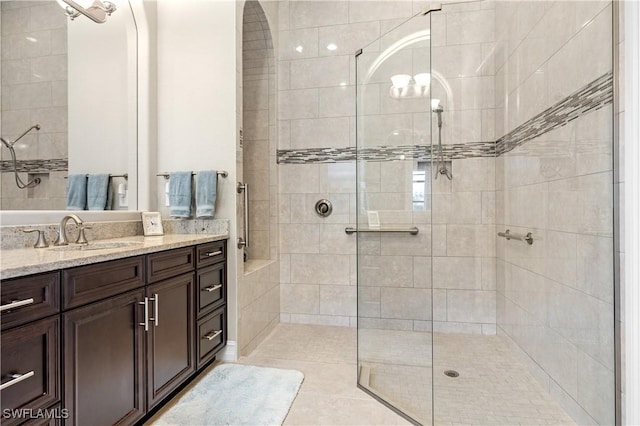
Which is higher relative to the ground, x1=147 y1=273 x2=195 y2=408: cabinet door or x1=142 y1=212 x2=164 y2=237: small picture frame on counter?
x1=142 y1=212 x2=164 y2=237: small picture frame on counter

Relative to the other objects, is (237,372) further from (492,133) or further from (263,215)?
(492,133)

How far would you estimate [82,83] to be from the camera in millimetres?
1993

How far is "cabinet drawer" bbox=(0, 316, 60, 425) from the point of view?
3.29 ft

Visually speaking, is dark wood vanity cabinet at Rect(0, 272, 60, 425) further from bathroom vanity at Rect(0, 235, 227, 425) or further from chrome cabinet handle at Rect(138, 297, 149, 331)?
chrome cabinet handle at Rect(138, 297, 149, 331)

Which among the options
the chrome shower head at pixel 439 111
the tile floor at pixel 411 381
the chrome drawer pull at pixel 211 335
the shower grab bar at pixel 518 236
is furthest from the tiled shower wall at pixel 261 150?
the shower grab bar at pixel 518 236

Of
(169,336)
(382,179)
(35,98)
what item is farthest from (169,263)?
(382,179)

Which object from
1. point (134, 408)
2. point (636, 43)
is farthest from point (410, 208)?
point (134, 408)

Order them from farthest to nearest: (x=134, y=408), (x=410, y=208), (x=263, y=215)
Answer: (x=263, y=215) < (x=410, y=208) < (x=134, y=408)

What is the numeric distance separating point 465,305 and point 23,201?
3.06 metres

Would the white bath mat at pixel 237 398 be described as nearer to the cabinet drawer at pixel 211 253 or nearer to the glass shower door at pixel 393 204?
the glass shower door at pixel 393 204

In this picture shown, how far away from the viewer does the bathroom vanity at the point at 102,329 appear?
3.46ft

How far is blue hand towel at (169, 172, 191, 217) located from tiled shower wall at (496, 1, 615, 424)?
224cm

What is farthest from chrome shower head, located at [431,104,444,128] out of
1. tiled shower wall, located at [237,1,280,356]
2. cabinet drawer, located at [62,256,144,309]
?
cabinet drawer, located at [62,256,144,309]

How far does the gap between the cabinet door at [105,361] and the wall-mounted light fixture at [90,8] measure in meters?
1.65
